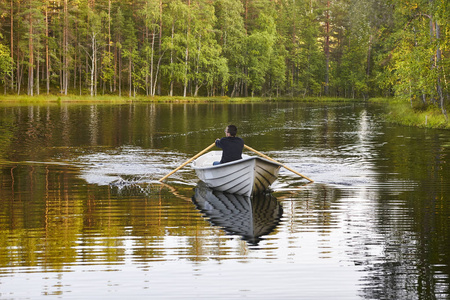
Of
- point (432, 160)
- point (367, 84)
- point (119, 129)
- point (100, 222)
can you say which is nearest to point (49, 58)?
point (119, 129)

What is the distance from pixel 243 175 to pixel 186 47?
234ft

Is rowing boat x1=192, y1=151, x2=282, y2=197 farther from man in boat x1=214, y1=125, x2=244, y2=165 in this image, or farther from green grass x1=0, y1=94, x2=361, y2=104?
green grass x1=0, y1=94, x2=361, y2=104

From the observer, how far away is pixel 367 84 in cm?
10256

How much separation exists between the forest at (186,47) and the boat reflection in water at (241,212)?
41217mm

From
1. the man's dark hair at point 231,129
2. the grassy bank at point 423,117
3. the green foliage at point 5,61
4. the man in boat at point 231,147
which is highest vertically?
the green foliage at point 5,61

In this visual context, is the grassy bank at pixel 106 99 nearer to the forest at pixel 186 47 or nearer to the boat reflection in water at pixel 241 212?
the forest at pixel 186 47

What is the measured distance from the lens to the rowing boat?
12.9 metres

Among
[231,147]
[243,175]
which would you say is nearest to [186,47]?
[231,147]

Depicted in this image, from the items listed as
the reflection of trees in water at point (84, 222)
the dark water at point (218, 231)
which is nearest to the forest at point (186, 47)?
the dark water at point (218, 231)

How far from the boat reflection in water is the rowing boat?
0.20 m

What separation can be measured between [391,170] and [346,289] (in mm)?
12037

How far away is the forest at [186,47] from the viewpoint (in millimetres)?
73750

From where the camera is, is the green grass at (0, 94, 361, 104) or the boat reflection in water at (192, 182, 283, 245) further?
the green grass at (0, 94, 361, 104)

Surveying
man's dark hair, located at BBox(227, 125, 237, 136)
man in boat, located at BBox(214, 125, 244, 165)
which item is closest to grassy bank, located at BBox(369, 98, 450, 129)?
man in boat, located at BBox(214, 125, 244, 165)
